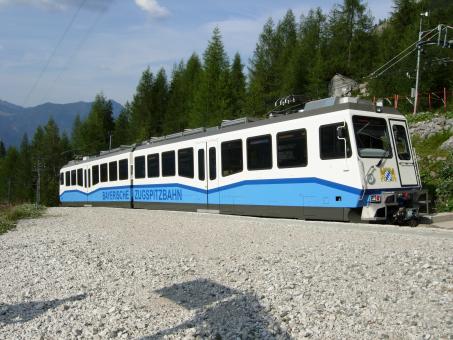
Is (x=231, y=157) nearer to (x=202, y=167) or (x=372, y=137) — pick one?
(x=202, y=167)

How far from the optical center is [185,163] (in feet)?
56.7

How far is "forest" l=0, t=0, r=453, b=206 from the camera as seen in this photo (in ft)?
127

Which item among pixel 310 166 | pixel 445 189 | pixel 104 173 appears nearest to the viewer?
pixel 310 166

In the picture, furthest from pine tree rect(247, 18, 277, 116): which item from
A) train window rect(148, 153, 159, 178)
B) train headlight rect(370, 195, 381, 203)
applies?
train headlight rect(370, 195, 381, 203)

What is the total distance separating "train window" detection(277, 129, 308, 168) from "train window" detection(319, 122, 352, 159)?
1.79 ft

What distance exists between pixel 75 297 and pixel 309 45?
53.2m

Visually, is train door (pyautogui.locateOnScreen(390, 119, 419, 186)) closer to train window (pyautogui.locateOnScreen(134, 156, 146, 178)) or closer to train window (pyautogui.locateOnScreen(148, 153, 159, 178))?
train window (pyautogui.locateOnScreen(148, 153, 159, 178))

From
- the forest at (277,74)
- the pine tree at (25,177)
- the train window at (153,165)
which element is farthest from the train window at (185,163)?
the pine tree at (25,177)

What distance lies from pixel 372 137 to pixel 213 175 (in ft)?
19.0

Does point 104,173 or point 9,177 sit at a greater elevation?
point 9,177

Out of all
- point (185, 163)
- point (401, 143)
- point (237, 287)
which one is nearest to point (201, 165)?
point (185, 163)

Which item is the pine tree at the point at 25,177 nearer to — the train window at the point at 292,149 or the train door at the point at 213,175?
the train door at the point at 213,175

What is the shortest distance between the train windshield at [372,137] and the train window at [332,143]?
28cm

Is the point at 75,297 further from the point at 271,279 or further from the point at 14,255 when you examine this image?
the point at 14,255
